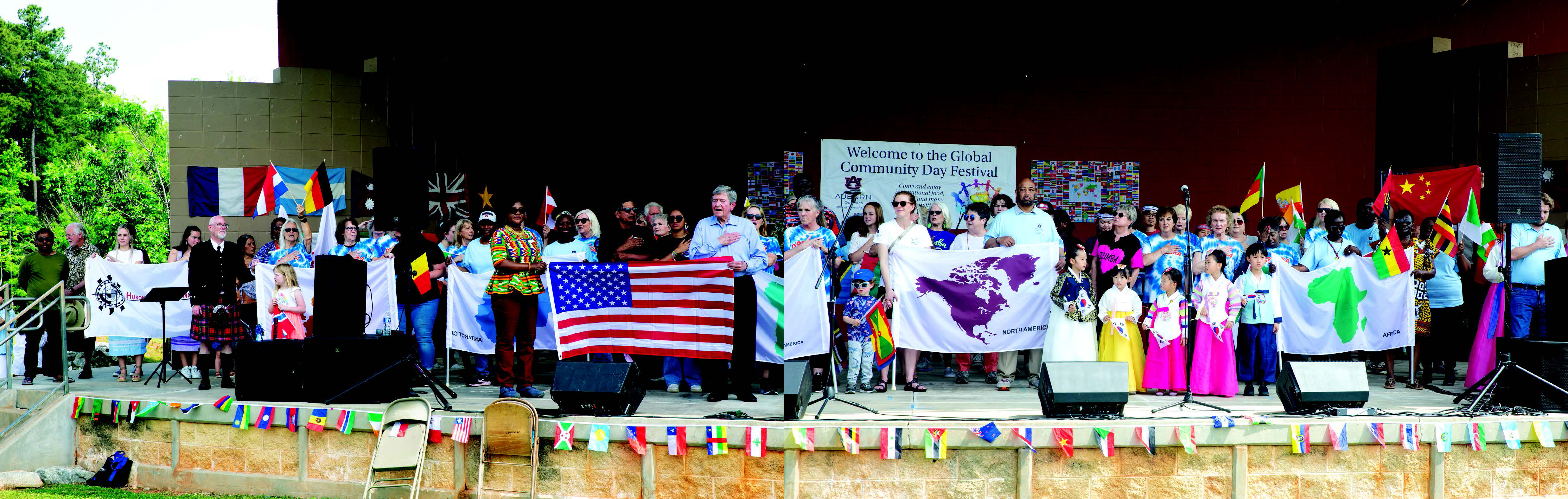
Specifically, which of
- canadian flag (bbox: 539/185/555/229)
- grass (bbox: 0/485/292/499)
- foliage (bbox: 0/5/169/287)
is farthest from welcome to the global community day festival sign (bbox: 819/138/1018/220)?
foliage (bbox: 0/5/169/287)

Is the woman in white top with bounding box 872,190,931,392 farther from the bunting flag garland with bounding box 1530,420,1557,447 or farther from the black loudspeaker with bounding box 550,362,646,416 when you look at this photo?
the bunting flag garland with bounding box 1530,420,1557,447

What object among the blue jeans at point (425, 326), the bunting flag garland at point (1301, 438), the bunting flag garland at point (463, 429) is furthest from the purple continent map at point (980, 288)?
the blue jeans at point (425, 326)

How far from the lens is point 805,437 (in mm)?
6230

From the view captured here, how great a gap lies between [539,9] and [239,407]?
6.81 meters

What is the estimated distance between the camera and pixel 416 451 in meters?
6.55

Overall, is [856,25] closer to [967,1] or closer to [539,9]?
[967,1]

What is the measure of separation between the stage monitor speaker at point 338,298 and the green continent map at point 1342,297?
291 inches

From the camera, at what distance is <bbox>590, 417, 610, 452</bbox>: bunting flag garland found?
6.38m

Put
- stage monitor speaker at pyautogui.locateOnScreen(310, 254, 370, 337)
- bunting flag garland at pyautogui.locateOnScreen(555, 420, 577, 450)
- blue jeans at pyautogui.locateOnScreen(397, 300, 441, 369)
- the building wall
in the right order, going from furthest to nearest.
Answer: the building wall < blue jeans at pyautogui.locateOnScreen(397, 300, 441, 369) < stage monitor speaker at pyautogui.locateOnScreen(310, 254, 370, 337) < bunting flag garland at pyautogui.locateOnScreen(555, 420, 577, 450)

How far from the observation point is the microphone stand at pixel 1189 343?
7281mm

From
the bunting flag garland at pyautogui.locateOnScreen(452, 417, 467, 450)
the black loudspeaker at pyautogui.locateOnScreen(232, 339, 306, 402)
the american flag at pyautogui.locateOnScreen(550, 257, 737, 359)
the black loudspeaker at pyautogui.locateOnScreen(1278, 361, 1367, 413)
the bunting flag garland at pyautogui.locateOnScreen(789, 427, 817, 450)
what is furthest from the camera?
the american flag at pyautogui.locateOnScreen(550, 257, 737, 359)

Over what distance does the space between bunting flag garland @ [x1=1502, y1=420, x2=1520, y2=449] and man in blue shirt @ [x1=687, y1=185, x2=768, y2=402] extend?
471 cm

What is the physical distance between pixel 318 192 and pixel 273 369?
4701mm

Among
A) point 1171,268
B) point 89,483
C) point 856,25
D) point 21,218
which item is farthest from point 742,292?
point 21,218
